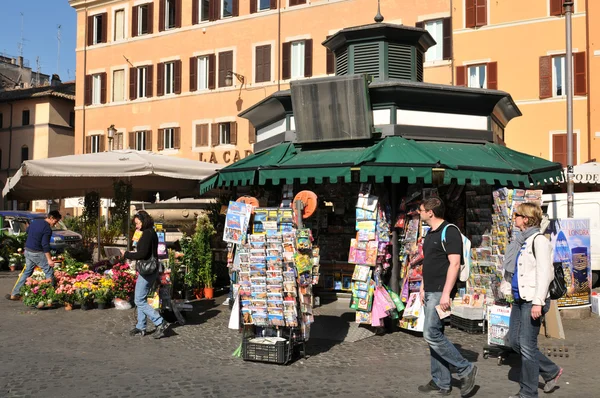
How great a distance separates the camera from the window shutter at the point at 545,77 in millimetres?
24953

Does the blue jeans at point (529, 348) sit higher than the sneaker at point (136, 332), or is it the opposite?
the blue jeans at point (529, 348)

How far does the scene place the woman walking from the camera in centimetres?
592

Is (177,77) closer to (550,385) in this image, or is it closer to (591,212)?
(591,212)

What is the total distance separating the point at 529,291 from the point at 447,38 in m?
22.3

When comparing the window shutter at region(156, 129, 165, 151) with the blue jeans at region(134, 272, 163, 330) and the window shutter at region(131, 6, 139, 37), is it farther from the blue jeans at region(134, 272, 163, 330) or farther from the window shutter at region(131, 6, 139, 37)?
the blue jeans at region(134, 272, 163, 330)

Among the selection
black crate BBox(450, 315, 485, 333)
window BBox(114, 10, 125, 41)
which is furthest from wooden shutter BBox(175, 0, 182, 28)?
Result: black crate BBox(450, 315, 485, 333)

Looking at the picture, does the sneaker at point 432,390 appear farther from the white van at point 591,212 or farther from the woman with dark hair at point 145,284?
the white van at point 591,212

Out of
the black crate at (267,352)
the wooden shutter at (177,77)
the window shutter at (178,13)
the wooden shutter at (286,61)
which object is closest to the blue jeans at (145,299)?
the black crate at (267,352)

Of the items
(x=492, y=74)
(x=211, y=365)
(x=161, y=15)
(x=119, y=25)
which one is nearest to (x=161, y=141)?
(x=161, y=15)

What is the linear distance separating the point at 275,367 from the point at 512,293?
2814mm

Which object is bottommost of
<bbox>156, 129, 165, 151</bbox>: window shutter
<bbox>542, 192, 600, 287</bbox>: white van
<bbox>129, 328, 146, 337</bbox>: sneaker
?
<bbox>129, 328, 146, 337</bbox>: sneaker

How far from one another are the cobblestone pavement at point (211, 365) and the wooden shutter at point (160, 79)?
2397 cm

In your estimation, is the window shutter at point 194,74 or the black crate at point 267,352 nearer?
the black crate at point 267,352

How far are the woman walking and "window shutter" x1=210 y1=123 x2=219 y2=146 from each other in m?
25.9
